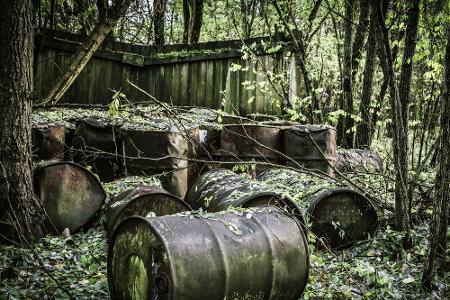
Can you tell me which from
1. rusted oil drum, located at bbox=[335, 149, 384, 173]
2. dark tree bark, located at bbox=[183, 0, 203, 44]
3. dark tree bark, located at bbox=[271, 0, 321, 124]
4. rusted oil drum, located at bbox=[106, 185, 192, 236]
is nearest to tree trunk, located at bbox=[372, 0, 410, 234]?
rusted oil drum, located at bbox=[106, 185, 192, 236]

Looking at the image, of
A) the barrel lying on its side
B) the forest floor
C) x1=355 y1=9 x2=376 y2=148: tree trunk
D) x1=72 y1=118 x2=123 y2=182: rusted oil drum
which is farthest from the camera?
x1=355 y1=9 x2=376 y2=148: tree trunk

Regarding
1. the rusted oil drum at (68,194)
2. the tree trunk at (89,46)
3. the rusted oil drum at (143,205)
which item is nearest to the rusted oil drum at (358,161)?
the rusted oil drum at (143,205)

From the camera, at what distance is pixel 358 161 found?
7273mm

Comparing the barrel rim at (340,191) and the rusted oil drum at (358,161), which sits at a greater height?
the rusted oil drum at (358,161)

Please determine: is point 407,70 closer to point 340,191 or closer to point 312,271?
point 340,191

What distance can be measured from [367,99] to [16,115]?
19.7 feet

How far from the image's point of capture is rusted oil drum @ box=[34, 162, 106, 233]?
486cm

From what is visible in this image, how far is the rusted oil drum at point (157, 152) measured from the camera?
225 inches

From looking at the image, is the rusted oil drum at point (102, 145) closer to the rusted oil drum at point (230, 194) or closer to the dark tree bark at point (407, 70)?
the rusted oil drum at point (230, 194)

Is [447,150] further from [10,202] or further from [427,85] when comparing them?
[427,85]

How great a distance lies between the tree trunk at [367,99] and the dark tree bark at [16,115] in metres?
5.38

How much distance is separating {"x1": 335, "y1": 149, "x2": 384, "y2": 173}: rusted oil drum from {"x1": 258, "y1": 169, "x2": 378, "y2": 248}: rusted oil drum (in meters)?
1.91

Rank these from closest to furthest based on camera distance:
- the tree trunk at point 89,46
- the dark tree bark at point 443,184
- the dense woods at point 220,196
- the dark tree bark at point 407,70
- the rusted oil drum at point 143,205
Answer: the dense woods at point 220,196 → the dark tree bark at point 443,184 → the rusted oil drum at point 143,205 → the dark tree bark at point 407,70 → the tree trunk at point 89,46

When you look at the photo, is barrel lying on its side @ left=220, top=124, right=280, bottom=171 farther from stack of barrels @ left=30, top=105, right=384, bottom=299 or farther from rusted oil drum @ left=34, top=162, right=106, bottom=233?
rusted oil drum @ left=34, top=162, right=106, bottom=233
